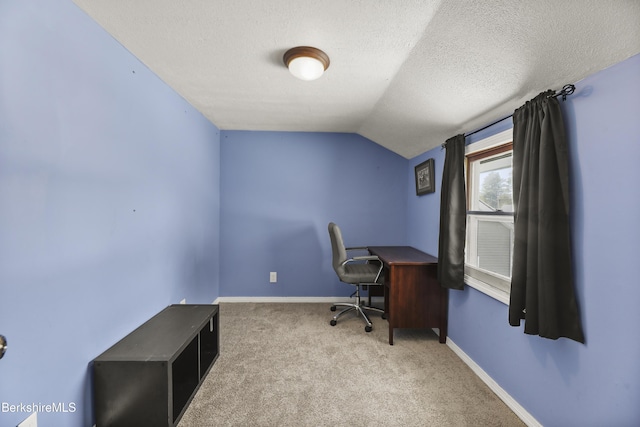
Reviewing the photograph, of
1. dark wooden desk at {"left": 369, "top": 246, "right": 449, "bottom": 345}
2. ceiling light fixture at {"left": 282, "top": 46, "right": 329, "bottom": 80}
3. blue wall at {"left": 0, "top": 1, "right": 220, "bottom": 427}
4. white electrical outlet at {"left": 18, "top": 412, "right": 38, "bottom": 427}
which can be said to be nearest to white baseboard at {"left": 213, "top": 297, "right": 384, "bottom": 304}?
dark wooden desk at {"left": 369, "top": 246, "right": 449, "bottom": 345}

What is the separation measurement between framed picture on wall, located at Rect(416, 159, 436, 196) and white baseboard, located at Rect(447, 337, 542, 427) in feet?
5.26

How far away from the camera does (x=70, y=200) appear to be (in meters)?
1.23

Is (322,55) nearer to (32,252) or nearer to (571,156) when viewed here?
(571,156)

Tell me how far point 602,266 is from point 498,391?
1189mm

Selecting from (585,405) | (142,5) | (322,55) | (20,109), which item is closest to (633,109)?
(585,405)

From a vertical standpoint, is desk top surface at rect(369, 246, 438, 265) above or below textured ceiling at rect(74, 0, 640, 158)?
below

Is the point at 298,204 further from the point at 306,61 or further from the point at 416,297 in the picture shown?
the point at 306,61

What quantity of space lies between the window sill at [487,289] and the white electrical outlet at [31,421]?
8.49 ft

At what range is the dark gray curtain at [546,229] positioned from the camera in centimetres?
124

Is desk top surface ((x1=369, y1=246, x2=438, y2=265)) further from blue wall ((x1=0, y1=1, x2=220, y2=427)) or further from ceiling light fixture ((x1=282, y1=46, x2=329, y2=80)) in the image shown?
blue wall ((x1=0, y1=1, x2=220, y2=427))

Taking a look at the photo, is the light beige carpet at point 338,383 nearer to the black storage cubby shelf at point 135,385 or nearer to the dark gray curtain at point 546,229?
the black storage cubby shelf at point 135,385

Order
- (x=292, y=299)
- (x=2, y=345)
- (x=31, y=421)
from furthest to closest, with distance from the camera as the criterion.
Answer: (x=292, y=299) → (x=31, y=421) → (x=2, y=345)

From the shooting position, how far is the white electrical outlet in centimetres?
102

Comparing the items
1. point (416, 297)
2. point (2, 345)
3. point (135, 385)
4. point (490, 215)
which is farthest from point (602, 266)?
point (2, 345)
